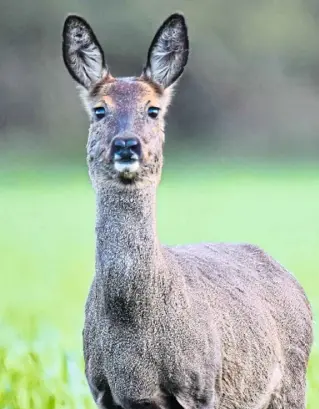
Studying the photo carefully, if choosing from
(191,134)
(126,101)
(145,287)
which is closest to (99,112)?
(126,101)

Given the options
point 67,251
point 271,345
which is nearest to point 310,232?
point 67,251

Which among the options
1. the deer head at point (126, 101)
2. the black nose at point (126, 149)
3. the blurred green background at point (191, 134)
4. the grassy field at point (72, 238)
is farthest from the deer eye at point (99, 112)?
the blurred green background at point (191, 134)

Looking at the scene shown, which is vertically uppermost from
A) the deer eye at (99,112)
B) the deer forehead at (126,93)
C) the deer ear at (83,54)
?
the deer ear at (83,54)

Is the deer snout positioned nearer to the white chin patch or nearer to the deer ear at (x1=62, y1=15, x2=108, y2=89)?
the white chin patch

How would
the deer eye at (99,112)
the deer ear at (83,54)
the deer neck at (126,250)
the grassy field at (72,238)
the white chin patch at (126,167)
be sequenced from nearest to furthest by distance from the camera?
the white chin patch at (126,167), the deer neck at (126,250), the deer eye at (99,112), the deer ear at (83,54), the grassy field at (72,238)

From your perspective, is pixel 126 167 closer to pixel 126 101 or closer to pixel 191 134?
→ pixel 126 101

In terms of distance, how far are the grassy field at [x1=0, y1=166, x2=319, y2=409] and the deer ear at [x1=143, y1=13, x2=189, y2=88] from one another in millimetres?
1781

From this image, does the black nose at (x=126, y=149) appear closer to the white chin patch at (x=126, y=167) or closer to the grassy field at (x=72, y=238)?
the white chin patch at (x=126, y=167)

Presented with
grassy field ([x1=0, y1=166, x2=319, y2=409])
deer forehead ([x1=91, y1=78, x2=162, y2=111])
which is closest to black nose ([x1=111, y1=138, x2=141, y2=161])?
deer forehead ([x1=91, y1=78, x2=162, y2=111])

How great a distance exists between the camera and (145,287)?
7168mm

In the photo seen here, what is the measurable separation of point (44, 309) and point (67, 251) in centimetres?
506

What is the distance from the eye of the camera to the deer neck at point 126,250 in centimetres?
713

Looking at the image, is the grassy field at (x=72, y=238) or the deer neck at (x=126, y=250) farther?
the grassy field at (x=72, y=238)

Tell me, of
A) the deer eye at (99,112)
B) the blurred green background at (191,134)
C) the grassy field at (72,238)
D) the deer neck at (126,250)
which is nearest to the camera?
the deer neck at (126,250)
